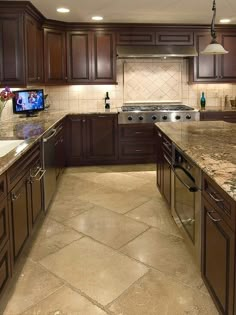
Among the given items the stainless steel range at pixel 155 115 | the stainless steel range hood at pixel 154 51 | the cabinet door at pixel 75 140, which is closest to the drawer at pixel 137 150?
the stainless steel range at pixel 155 115

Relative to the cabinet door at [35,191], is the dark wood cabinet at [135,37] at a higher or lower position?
higher

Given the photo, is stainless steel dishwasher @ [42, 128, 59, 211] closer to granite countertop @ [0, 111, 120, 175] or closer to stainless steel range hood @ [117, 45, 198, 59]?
granite countertop @ [0, 111, 120, 175]

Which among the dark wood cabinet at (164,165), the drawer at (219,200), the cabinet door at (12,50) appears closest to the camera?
the drawer at (219,200)

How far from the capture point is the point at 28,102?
482 centimetres

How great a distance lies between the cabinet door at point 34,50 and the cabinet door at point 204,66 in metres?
2.54

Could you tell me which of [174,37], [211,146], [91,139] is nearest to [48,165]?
[211,146]

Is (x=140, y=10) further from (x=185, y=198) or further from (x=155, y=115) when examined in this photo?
(x=185, y=198)

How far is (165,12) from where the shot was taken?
195 inches

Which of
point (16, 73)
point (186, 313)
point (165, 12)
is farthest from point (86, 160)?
point (186, 313)

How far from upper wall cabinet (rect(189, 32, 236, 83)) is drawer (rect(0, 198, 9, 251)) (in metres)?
4.64

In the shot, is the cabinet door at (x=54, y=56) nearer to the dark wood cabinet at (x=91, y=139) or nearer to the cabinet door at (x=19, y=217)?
the dark wood cabinet at (x=91, y=139)

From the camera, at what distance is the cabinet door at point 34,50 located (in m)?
4.52

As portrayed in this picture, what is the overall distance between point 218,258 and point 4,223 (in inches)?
49.2

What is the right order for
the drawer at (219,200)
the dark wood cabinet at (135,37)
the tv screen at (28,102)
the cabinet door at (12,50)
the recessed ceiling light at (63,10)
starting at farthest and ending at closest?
the dark wood cabinet at (135,37) < the recessed ceiling light at (63,10) < the tv screen at (28,102) < the cabinet door at (12,50) < the drawer at (219,200)
